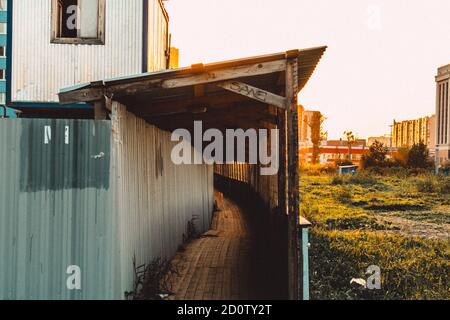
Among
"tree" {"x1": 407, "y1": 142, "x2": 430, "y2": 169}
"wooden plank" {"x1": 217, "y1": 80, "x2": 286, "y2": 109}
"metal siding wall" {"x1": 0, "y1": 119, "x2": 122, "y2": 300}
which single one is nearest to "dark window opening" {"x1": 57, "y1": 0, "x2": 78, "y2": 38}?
"metal siding wall" {"x1": 0, "y1": 119, "x2": 122, "y2": 300}

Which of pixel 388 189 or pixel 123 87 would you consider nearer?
pixel 123 87

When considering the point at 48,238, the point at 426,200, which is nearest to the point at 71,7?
the point at 48,238

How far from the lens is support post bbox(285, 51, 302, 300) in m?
5.50

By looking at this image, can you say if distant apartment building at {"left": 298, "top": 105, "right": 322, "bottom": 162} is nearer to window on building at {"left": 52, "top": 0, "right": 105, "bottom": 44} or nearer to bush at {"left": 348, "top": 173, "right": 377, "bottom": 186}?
bush at {"left": 348, "top": 173, "right": 377, "bottom": 186}

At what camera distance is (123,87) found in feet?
18.6

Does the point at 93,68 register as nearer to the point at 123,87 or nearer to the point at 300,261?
the point at 123,87

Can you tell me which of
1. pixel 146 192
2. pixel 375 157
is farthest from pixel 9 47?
pixel 375 157

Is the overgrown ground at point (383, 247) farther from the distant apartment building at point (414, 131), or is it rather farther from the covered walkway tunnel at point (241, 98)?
the distant apartment building at point (414, 131)

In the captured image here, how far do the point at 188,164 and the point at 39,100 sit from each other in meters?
4.22

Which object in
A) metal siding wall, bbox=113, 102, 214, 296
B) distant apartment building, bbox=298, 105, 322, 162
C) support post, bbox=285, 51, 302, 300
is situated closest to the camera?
support post, bbox=285, 51, 302, 300

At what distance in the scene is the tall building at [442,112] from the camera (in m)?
79.0

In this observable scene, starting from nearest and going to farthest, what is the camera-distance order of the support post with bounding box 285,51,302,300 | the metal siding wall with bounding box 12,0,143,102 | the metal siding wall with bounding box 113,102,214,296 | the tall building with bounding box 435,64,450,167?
the support post with bounding box 285,51,302,300
the metal siding wall with bounding box 113,102,214,296
the metal siding wall with bounding box 12,0,143,102
the tall building with bounding box 435,64,450,167

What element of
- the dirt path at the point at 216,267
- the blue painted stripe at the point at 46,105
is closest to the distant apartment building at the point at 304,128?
the dirt path at the point at 216,267

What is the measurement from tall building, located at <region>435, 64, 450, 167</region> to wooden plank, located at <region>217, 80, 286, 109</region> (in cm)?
8151
